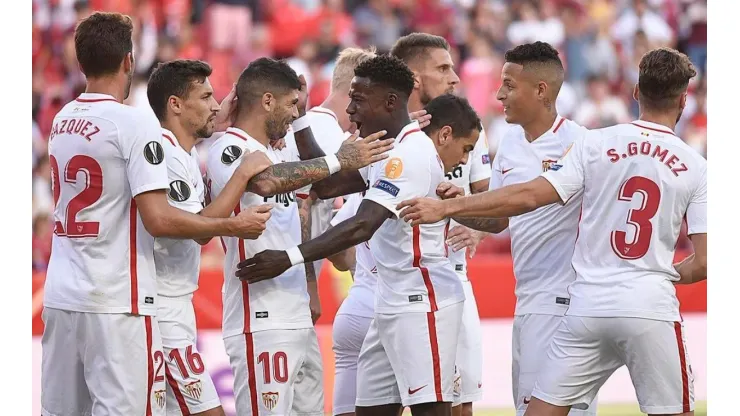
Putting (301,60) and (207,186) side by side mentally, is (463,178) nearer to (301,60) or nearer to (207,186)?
(207,186)

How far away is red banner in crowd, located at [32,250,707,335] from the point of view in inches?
437

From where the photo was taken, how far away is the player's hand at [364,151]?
20.1 feet

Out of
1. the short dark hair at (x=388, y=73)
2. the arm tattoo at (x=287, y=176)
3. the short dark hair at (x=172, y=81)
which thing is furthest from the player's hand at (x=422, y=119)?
the short dark hair at (x=172, y=81)

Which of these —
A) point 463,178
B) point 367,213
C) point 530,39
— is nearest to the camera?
point 367,213

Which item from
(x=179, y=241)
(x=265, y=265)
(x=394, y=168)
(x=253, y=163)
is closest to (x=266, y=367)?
(x=265, y=265)

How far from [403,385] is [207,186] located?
1604 mm

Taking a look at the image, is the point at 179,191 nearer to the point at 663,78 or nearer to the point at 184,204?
the point at 184,204

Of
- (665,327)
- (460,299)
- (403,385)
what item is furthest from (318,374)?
(665,327)

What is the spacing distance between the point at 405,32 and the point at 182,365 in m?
12.3

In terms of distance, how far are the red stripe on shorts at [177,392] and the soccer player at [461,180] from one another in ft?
5.78

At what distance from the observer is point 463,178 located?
7.79 metres

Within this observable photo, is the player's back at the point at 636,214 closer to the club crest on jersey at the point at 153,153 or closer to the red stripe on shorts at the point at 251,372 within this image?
the red stripe on shorts at the point at 251,372

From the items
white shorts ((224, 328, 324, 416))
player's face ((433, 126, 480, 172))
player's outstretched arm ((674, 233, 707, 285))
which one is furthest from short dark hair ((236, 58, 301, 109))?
player's outstretched arm ((674, 233, 707, 285))

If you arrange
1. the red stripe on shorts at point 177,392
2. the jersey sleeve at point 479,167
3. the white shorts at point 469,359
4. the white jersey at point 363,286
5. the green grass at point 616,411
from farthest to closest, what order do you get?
1. the green grass at point 616,411
2. the jersey sleeve at point 479,167
3. the white shorts at point 469,359
4. the white jersey at point 363,286
5. the red stripe on shorts at point 177,392
